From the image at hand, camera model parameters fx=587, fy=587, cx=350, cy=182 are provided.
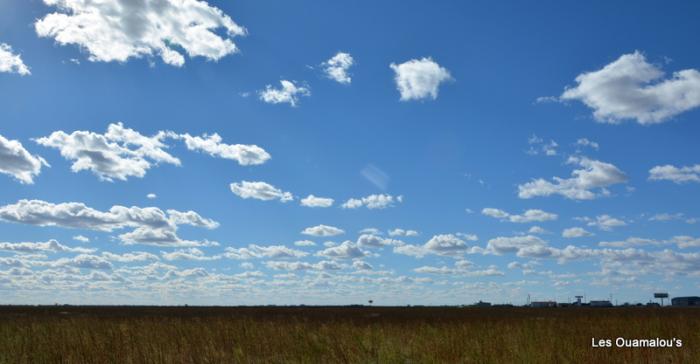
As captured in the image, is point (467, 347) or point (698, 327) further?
point (698, 327)

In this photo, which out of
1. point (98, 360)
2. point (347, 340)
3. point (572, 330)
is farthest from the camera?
point (572, 330)

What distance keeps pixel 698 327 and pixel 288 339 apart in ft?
44.1

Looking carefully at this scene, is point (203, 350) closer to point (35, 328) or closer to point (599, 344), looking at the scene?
point (35, 328)

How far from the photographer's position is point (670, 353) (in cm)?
1342

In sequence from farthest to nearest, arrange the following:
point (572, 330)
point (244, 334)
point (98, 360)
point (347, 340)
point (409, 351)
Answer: point (572, 330) → point (244, 334) → point (347, 340) → point (98, 360) → point (409, 351)

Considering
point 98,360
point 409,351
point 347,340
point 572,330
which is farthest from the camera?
point 572,330

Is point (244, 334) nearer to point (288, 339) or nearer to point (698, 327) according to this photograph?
point (288, 339)

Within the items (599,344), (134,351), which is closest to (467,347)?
(599,344)

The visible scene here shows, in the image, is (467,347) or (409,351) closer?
(409,351)

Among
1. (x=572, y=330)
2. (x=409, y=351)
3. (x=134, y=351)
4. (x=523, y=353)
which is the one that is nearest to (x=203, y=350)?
(x=134, y=351)

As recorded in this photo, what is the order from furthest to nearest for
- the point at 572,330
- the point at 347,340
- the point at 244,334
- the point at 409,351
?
the point at 572,330 < the point at 244,334 < the point at 347,340 < the point at 409,351

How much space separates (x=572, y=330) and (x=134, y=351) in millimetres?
12963

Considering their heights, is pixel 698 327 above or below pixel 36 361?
above

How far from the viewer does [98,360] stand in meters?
13.2
